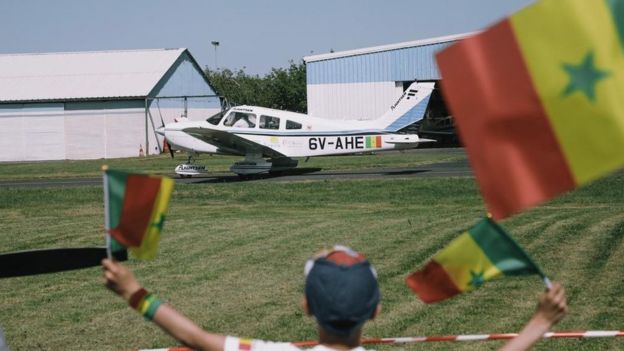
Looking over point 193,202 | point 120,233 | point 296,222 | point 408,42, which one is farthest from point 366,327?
point 408,42

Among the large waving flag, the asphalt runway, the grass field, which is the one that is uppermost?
the large waving flag

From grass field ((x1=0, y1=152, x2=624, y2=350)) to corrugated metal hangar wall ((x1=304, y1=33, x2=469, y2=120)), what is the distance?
99.1 feet

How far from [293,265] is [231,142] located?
18966mm

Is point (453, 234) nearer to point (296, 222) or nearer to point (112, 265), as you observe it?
point (296, 222)

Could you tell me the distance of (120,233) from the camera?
3650mm

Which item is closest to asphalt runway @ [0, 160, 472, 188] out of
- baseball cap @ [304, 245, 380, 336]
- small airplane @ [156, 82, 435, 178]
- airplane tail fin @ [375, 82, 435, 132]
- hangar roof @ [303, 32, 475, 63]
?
small airplane @ [156, 82, 435, 178]

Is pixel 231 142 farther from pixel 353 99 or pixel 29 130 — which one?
pixel 29 130

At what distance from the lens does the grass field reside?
29.6 feet

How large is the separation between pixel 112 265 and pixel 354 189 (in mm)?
21908

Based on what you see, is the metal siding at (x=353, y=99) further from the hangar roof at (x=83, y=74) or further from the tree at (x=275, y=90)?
the tree at (x=275, y=90)

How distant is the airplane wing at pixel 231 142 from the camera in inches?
1220

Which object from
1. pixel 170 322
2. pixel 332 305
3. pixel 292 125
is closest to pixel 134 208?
pixel 170 322

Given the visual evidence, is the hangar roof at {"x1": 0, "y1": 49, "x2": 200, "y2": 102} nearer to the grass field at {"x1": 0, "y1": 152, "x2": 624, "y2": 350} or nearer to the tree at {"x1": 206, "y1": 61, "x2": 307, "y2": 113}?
the tree at {"x1": 206, "y1": 61, "x2": 307, "y2": 113}

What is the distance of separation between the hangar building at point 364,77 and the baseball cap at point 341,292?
51.0 meters
